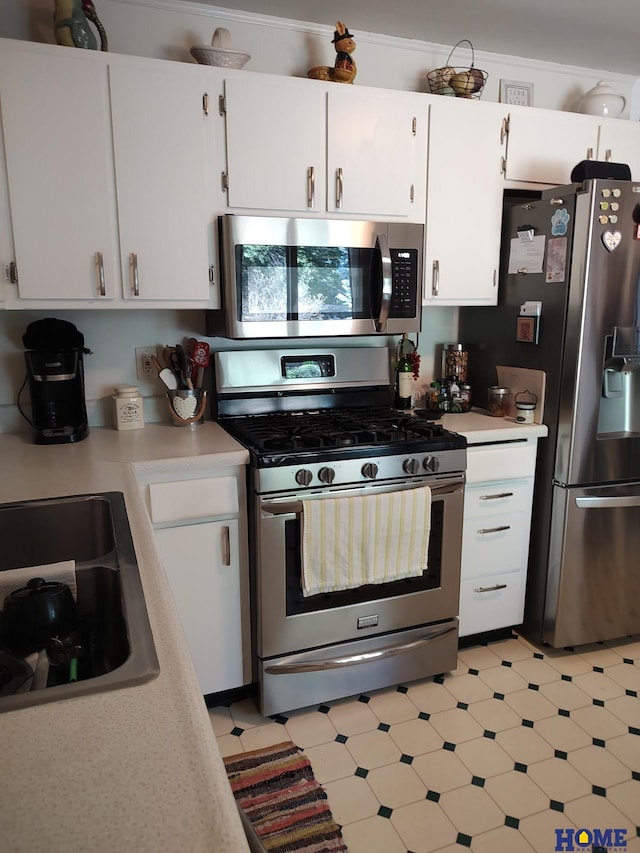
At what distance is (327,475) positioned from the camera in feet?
6.57

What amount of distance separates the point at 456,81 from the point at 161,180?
1.30 meters

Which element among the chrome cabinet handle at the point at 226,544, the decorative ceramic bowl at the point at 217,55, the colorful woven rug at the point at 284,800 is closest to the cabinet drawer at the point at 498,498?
the chrome cabinet handle at the point at 226,544

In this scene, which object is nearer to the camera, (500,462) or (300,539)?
(300,539)

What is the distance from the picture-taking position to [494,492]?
2.43m

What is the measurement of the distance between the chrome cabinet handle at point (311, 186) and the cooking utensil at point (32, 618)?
174 cm

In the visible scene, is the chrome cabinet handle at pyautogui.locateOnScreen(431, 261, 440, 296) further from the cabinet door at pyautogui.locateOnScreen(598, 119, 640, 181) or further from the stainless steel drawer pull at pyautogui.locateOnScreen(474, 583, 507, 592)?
the stainless steel drawer pull at pyautogui.locateOnScreen(474, 583, 507, 592)

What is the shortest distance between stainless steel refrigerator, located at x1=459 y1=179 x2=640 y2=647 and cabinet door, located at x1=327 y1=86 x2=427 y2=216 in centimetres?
53

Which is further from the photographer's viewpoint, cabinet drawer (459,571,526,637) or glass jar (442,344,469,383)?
glass jar (442,344,469,383)

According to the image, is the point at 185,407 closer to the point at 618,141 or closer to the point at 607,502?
the point at 607,502

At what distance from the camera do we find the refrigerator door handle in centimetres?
240

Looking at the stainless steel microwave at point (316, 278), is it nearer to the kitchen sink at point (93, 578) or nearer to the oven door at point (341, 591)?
the oven door at point (341, 591)

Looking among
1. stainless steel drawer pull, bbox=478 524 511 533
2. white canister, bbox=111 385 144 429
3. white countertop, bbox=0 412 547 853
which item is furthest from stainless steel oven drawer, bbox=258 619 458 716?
white countertop, bbox=0 412 547 853

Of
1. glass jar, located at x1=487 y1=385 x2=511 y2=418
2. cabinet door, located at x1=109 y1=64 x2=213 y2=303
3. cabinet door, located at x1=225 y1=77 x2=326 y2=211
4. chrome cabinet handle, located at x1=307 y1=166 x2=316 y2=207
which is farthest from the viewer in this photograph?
glass jar, located at x1=487 y1=385 x2=511 y2=418

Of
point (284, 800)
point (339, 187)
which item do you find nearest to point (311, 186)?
point (339, 187)
